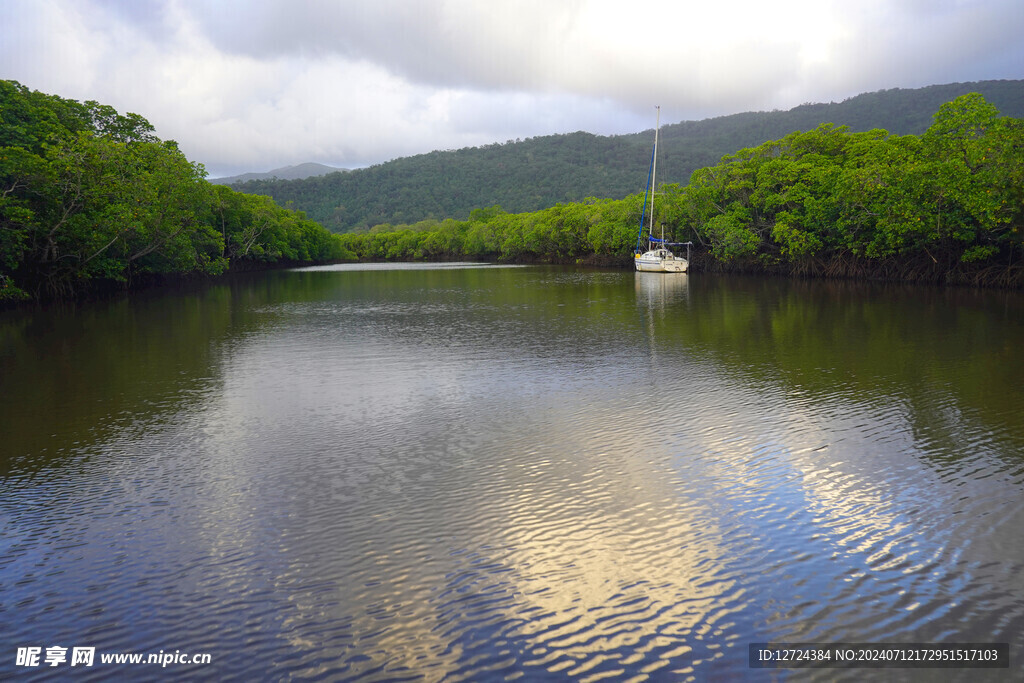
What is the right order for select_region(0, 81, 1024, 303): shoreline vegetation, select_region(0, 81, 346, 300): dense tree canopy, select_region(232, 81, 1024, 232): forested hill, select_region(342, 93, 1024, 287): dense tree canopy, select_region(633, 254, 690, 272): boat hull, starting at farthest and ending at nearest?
select_region(232, 81, 1024, 232): forested hill, select_region(633, 254, 690, 272): boat hull, select_region(342, 93, 1024, 287): dense tree canopy, select_region(0, 81, 1024, 303): shoreline vegetation, select_region(0, 81, 346, 300): dense tree canopy

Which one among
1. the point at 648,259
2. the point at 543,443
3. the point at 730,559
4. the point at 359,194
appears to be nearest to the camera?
the point at 730,559

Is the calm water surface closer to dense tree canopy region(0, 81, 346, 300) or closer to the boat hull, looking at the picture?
dense tree canopy region(0, 81, 346, 300)

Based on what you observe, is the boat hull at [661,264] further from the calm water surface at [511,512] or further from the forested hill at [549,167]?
the forested hill at [549,167]

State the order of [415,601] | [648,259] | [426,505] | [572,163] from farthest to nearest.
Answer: [572,163] → [648,259] → [426,505] → [415,601]

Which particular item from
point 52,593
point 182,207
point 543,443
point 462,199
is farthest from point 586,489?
point 462,199

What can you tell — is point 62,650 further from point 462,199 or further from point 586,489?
point 462,199

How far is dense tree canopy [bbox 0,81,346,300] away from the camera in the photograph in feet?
87.8

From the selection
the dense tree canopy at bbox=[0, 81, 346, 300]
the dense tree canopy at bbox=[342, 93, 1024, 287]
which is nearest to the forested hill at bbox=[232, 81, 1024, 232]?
the dense tree canopy at bbox=[342, 93, 1024, 287]

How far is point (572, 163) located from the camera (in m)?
164

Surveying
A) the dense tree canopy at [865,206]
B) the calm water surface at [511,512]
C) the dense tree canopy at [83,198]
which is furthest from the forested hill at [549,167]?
the calm water surface at [511,512]

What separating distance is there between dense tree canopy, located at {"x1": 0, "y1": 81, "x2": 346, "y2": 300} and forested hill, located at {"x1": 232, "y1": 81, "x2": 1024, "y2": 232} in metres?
99.0

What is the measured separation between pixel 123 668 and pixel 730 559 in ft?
14.3

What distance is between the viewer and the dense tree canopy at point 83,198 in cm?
2677

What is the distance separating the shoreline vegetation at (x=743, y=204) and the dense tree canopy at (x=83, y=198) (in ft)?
0.28
